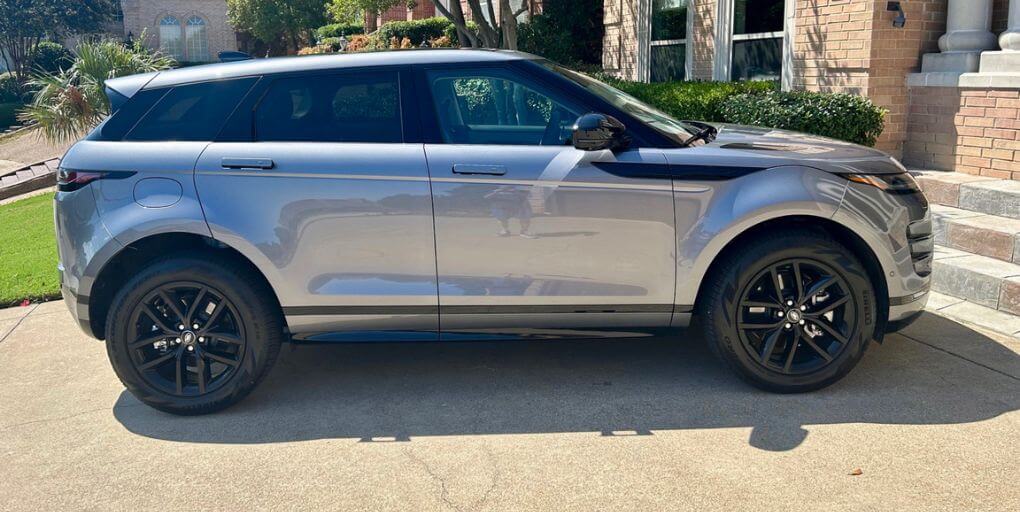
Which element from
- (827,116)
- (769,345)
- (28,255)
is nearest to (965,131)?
(827,116)

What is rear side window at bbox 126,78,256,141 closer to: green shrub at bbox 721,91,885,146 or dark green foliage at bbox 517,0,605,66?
green shrub at bbox 721,91,885,146

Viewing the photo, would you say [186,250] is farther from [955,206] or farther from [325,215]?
[955,206]

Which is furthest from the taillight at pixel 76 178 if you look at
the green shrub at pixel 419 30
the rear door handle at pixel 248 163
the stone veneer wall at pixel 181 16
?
the stone veneer wall at pixel 181 16

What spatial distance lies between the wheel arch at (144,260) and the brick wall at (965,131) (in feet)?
20.3

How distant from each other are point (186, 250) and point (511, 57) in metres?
1.96

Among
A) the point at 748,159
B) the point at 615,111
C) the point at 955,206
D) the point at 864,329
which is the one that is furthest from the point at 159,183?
the point at 955,206

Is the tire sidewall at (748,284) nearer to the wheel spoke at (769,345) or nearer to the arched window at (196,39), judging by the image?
the wheel spoke at (769,345)

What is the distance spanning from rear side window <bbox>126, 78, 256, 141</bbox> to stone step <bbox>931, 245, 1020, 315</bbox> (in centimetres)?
436

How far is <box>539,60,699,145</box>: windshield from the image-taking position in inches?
182

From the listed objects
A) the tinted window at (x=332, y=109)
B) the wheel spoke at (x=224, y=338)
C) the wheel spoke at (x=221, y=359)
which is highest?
the tinted window at (x=332, y=109)

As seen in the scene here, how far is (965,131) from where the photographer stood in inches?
309

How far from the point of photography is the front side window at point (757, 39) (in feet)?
33.3

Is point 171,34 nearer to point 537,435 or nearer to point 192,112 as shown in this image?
point 192,112

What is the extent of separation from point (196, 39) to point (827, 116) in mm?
58421
